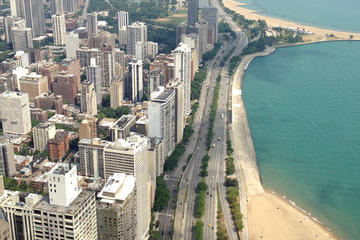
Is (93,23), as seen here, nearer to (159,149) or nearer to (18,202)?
(159,149)

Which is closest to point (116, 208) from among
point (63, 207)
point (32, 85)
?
point (63, 207)

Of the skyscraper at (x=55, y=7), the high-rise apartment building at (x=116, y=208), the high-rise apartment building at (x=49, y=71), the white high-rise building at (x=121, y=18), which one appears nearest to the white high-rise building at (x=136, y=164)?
the high-rise apartment building at (x=116, y=208)

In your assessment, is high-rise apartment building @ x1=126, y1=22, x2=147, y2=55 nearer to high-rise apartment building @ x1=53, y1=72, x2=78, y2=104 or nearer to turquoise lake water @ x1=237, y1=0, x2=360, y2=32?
high-rise apartment building @ x1=53, y1=72, x2=78, y2=104

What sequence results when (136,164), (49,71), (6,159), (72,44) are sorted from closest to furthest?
(136,164), (6,159), (49,71), (72,44)

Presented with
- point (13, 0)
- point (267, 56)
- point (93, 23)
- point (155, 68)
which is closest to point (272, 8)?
point (267, 56)

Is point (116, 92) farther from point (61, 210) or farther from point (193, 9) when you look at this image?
point (193, 9)

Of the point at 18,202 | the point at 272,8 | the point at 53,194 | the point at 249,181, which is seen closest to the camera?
the point at 53,194
